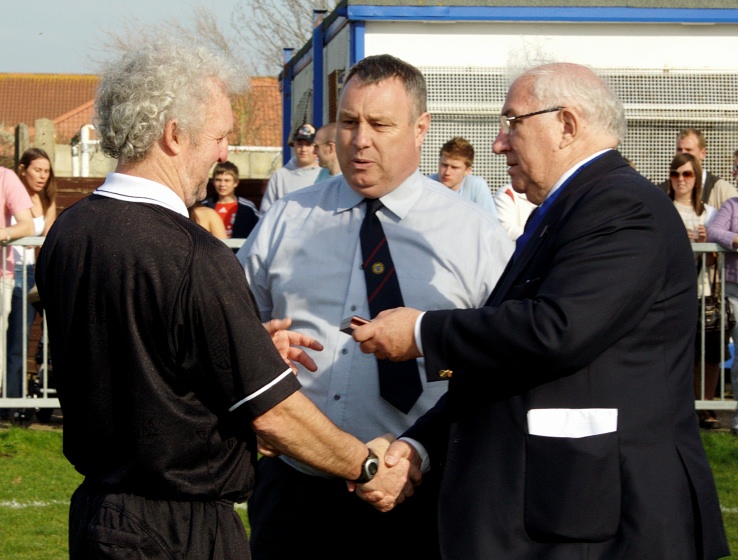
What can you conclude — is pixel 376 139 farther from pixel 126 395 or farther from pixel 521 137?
pixel 126 395

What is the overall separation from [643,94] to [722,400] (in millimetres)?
3606

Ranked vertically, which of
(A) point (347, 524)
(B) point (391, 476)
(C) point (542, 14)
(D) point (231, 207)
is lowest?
(A) point (347, 524)

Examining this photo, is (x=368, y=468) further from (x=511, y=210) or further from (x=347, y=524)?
(x=511, y=210)

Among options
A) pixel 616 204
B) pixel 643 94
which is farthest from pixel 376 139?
pixel 643 94

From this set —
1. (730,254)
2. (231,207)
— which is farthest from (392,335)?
(231,207)

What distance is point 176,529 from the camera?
2777 mm

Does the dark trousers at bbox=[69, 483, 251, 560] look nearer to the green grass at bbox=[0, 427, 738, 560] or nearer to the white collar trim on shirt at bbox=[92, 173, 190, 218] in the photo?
the white collar trim on shirt at bbox=[92, 173, 190, 218]

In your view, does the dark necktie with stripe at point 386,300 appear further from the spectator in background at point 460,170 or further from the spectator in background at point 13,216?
the spectator in background at point 13,216

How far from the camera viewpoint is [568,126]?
→ 3105 mm

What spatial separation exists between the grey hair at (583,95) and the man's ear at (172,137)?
40.8 inches

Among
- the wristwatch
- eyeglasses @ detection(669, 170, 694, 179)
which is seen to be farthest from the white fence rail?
the wristwatch

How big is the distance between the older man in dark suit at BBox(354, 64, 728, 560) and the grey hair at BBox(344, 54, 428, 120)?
1.06 meters

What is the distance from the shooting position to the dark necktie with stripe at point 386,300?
3635 mm

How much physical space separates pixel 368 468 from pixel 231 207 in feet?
23.3
